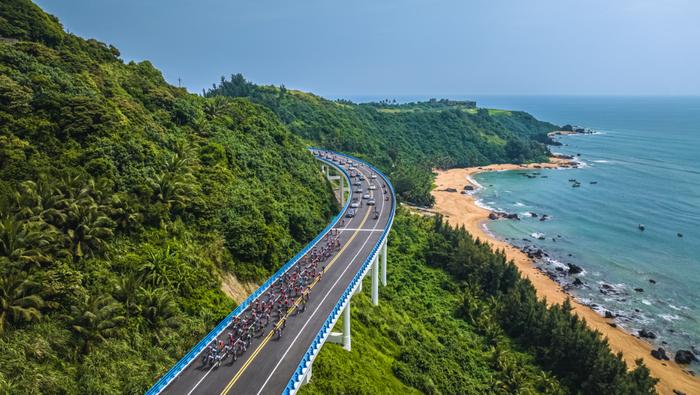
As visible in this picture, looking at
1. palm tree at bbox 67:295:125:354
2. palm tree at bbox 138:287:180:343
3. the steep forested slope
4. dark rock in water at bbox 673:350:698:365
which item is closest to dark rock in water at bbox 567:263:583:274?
dark rock in water at bbox 673:350:698:365

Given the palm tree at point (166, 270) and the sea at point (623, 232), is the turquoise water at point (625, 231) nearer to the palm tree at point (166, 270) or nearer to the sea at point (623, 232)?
the sea at point (623, 232)

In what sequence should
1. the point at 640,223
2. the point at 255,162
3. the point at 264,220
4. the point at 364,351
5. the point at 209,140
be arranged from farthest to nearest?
the point at 640,223 < the point at 255,162 < the point at 209,140 < the point at 264,220 < the point at 364,351

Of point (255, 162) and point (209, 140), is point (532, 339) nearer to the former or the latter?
point (255, 162)

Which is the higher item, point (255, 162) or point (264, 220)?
point (255, 162)

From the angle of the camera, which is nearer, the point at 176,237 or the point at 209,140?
the point at 176,237

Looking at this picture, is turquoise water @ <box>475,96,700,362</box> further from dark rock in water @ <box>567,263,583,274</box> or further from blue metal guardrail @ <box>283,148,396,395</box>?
blue metal guardrail @ <box>283,148,396,395</box>

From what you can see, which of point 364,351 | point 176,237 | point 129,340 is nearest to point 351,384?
point 364,351

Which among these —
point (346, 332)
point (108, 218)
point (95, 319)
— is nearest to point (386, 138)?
point (346, 332)

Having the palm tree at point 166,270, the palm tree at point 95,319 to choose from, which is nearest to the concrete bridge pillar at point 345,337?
the palm tree at point 166,270

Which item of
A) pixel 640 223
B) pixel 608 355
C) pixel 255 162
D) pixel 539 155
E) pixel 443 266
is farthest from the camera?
pixel 539 155
